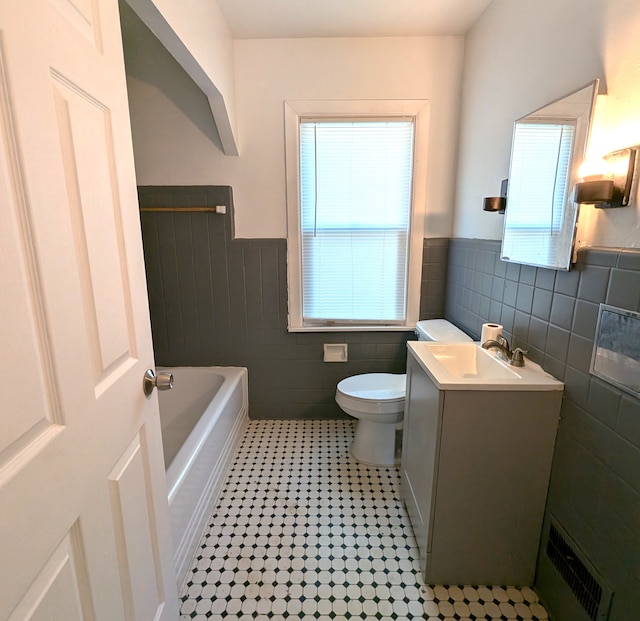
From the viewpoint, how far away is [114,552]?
80 centimetres

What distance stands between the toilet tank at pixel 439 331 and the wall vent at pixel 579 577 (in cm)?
94

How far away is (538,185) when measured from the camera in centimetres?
143

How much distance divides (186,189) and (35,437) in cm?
206

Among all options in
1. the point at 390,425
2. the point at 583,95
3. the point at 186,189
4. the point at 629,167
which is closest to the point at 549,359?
the point at 629,167

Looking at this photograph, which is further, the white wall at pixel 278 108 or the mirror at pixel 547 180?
Result: the white wall at pixel 278 108

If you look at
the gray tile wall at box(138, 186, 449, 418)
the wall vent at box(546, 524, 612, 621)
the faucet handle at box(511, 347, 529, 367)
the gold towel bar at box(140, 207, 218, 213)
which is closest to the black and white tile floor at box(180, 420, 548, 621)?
the wall vent at box(546, 524, 612, 621)

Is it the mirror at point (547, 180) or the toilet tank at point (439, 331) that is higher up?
the mirror at point (547, 180)

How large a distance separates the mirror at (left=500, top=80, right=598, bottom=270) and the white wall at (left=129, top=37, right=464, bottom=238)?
0.76 metres

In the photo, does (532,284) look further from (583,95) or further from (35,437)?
(35,437)

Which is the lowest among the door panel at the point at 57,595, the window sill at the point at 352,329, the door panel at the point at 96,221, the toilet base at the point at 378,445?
the toilet base at the point at 378,445

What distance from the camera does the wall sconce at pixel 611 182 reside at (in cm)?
102

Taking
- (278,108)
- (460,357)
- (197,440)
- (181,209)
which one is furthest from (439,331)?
(181,209)

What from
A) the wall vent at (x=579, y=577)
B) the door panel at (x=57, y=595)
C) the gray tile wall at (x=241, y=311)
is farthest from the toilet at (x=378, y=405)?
the door panel at (x=57, y=595)

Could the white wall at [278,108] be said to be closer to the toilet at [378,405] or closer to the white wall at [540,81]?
the white wall at [540,81]
